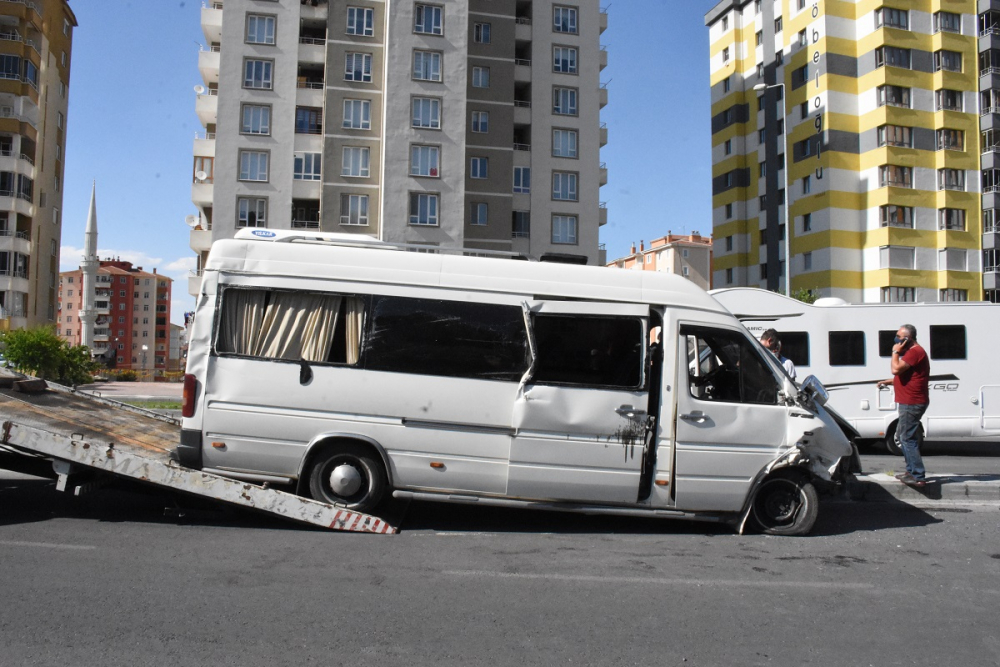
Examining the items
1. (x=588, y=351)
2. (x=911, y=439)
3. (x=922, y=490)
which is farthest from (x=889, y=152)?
(x=588, y=351)

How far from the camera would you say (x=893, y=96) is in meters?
46.3

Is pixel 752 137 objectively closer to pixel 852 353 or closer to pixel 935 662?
pixel 852 353

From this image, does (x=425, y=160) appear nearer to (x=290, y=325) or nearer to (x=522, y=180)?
(x=522, y=180)

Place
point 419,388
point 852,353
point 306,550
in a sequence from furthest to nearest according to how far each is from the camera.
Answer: point 852,353
point 419,388
point 306,550

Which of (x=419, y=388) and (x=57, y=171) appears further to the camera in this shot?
(x=57, y=171)

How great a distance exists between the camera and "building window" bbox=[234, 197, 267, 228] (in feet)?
132

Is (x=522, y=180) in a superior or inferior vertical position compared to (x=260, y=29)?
inferior

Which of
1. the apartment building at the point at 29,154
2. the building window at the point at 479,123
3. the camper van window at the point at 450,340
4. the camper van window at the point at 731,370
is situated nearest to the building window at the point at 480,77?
the building window at the point at 479,123

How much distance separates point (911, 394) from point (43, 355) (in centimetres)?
3380

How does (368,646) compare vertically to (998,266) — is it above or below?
below

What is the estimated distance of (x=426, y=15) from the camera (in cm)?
4238

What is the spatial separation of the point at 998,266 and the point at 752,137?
18.5m

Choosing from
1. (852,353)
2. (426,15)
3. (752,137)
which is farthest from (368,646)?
(752,137)

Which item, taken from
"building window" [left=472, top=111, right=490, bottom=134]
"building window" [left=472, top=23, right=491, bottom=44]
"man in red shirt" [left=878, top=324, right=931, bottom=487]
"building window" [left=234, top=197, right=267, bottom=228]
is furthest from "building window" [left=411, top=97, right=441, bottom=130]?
"man in red shirt" [left=878, top=324, right=931, bottom=487]
